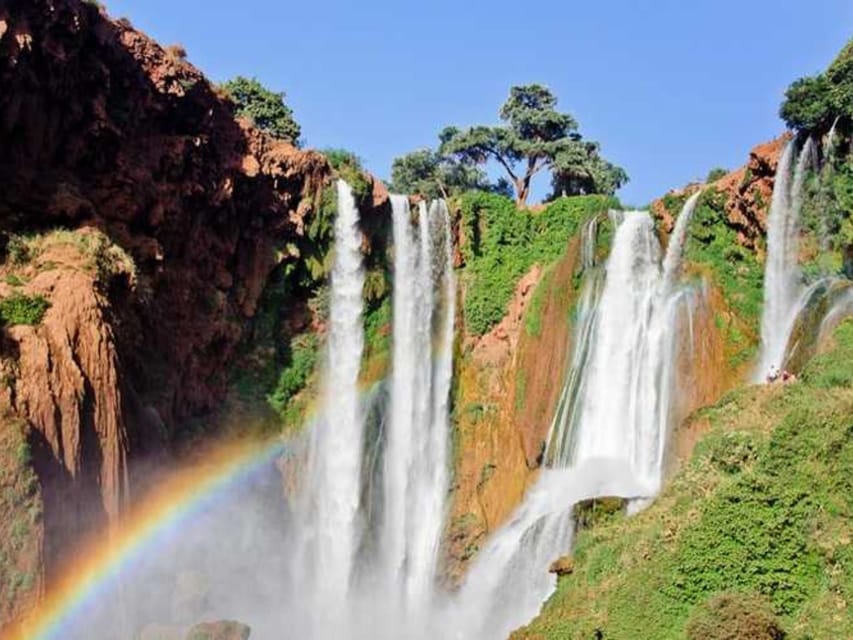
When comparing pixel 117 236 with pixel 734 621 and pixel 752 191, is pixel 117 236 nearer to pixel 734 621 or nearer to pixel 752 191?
pixel 734 621

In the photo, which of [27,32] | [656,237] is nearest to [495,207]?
[656,237]

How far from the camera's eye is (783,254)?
27.4m

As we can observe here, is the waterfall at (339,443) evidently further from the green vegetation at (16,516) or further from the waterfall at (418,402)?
the green vegetation at (16,516)

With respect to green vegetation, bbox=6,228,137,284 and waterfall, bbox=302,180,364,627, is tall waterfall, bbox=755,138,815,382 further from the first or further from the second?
green vegetation, bbox=6,228,137,284

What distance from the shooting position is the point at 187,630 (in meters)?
19.9

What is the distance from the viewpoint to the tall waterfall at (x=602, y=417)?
23734 mm

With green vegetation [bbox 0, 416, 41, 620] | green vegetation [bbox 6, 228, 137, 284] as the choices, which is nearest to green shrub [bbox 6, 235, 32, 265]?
Answer: green vegetation [bbox 6, 228, 137, 284]

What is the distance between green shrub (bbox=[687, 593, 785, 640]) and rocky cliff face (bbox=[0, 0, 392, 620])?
1148 centimetres

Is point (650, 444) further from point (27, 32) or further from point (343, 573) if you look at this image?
point (27, 32)

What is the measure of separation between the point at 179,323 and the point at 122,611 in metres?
9.40

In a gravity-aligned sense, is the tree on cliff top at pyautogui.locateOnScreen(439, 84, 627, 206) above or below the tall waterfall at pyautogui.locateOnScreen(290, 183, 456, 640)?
above

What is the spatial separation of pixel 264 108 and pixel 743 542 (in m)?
32.8

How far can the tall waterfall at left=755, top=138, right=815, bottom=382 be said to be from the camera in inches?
1045

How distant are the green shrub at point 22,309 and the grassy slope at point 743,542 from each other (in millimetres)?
11540
